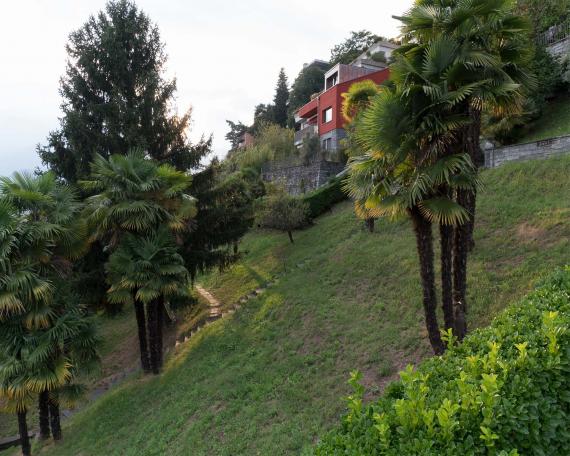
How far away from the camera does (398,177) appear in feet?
25.5

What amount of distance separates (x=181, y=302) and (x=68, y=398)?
5816 millimetres

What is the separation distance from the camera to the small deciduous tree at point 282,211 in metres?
21.3

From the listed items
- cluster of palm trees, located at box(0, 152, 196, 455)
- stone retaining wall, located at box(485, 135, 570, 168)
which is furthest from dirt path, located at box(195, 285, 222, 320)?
stone retaining wall, located at box(485, 135, 570, 168)

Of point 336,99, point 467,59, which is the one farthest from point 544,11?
point 467,59

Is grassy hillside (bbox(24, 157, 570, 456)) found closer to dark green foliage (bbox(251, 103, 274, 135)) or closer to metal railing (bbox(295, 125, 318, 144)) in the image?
metal railing (bbox(295, 125, 318, 144))

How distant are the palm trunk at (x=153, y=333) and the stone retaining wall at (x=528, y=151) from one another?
14.0 m

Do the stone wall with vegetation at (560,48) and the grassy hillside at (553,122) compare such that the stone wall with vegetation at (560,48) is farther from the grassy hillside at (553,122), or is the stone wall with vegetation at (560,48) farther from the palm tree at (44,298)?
the palm tree at (44,298)

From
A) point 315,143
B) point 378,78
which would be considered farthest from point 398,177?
point 378,78

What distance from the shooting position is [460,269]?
7.43m

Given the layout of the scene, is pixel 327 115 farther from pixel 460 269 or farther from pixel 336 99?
pixel 460 269

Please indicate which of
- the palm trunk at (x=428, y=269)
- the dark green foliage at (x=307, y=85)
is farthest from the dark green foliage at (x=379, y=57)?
the palm trunk at (x=428, y=269)

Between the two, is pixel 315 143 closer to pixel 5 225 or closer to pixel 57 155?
pixel 57 155

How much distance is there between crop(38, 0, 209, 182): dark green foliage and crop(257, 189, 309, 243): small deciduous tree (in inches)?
197

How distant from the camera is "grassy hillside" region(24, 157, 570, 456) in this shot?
8.92 metres
